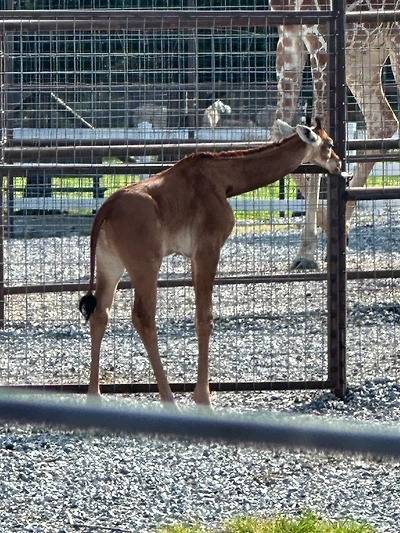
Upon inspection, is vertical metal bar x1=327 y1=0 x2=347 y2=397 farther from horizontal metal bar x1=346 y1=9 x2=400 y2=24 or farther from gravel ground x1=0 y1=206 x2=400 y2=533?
horizontal metal bar x1=346 y1=9 x2=400 y2=24

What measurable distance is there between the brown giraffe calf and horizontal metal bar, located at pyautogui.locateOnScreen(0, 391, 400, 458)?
4.45 metres

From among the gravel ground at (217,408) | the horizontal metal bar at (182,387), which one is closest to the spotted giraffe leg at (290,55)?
the gravel ground at (217,408)

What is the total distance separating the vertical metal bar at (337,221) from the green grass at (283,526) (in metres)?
2.39

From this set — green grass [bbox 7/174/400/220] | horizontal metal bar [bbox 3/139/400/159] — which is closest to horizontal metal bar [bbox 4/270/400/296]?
green grass [bbox 7/174/400/220]

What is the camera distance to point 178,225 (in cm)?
640

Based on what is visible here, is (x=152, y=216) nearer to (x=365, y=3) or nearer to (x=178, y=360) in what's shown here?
(x=178, y=360)

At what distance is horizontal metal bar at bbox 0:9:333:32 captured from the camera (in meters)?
6.73

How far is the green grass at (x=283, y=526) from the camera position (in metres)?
4.32

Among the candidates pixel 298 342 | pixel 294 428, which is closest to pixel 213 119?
pixel 298 342

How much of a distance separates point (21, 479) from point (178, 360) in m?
2.46

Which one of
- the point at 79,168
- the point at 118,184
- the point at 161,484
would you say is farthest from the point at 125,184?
the point at 161,484

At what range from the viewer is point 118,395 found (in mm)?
6801

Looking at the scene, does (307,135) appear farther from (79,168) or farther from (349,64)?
(349,64)

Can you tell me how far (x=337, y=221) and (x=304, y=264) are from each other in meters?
3.34
